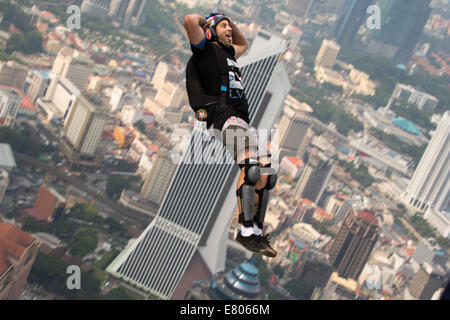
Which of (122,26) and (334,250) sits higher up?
(122,26)

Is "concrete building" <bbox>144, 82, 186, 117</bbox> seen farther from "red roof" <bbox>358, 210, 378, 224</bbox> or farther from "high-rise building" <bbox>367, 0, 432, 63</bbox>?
"high-rise building" <bbox>367, 0, 432, 63</bbox>

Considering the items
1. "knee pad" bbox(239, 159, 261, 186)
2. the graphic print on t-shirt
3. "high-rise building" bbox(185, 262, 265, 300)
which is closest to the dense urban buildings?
"high-rise building" bbox(185, 262, 265, 300)

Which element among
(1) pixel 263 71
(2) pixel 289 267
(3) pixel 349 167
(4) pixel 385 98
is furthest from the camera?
(4) pixel 385 98

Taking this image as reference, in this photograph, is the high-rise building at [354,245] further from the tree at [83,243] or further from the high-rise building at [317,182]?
the tree at [83,243]

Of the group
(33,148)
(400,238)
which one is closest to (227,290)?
(33,148)

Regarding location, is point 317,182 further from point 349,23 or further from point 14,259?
point 349,23

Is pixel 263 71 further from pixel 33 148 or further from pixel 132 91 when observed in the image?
pixel 132 91
